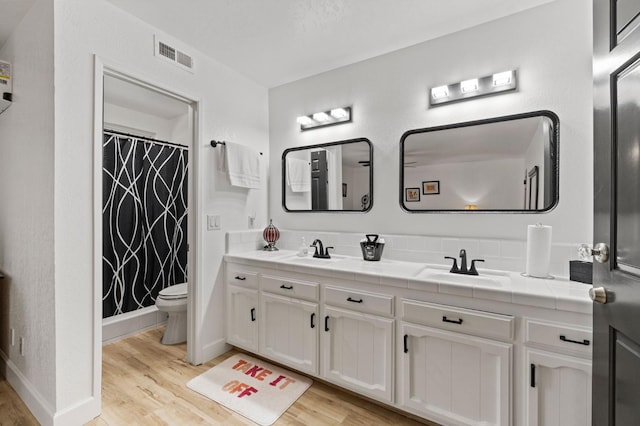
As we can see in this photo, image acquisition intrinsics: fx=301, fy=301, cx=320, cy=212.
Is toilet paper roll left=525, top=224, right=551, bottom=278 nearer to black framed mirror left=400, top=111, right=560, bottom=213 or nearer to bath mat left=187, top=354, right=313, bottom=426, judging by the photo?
black framed mirror left=400, top=111, right=560, bottom=213

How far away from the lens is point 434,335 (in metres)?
1.58

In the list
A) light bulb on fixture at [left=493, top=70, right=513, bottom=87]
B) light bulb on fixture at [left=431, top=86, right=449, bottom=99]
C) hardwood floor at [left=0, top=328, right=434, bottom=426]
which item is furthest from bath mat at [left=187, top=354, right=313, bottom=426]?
light bulb on fixture at [left=493, top=70, right=513, bottom=87]

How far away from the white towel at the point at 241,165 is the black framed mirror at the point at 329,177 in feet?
1.05

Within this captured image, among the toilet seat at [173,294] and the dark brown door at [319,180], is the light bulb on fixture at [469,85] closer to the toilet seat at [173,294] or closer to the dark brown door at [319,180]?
the dark brown door at [319,180]

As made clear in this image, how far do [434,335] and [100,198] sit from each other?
2.03 meters

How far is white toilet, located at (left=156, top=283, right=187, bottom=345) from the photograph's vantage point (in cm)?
265

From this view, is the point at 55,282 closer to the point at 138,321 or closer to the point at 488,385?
the point at 138,321

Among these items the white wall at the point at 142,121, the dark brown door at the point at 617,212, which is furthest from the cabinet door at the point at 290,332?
the white wall at the point at 142,121

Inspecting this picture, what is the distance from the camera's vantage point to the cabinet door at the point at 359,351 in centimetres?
172

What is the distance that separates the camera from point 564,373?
131 cm

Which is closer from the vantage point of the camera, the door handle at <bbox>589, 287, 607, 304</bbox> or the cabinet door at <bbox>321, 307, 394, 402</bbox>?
the door handle at <bbox>589, 287, 607, 304</bbox>

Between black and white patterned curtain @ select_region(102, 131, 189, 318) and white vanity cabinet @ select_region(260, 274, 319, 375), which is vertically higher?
black and white patterned curtain @ select_region(102, 131, 189, 318)

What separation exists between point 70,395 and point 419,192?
2446 millimetres

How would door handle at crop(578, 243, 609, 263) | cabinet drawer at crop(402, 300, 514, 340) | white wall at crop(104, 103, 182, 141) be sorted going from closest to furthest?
door handle at crop(578, 243, 609, 263), cabinet drawer at crop(402, 300, 514, 340), white wall at crop(104, 103, 182, 141)
